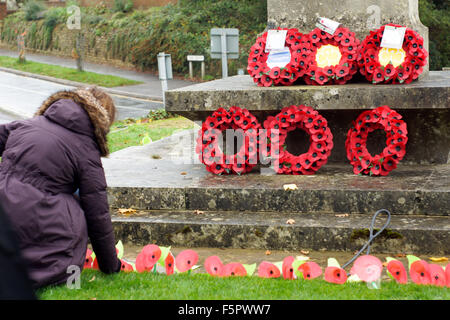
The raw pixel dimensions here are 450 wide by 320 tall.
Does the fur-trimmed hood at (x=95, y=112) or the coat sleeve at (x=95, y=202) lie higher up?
the fur-trimmed hood at (x=95, y=112)

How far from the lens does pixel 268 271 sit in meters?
3.85

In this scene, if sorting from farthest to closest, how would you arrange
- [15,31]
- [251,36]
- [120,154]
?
[15,31]
[251,36]
[120,154]

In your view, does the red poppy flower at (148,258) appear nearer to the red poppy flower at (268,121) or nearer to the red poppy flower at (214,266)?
the red poppy flower at (214,266)

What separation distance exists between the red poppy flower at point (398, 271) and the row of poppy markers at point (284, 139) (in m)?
1.43

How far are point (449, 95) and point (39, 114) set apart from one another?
313 centimetres

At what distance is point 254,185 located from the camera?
16.2 feet

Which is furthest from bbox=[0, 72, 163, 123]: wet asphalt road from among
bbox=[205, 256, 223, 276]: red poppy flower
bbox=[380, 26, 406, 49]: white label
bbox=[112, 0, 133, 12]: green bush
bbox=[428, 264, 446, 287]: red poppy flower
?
bbox=[428, 264, 446, 287]: red poppy flower

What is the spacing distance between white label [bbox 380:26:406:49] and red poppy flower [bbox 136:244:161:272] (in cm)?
274

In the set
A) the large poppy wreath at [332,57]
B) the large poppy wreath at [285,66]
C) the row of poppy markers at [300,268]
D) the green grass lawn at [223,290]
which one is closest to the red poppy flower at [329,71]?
the large poppy wreath at [332,57]

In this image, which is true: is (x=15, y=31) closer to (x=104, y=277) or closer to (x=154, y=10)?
(x=154, y=10)

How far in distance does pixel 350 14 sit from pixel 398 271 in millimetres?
3101

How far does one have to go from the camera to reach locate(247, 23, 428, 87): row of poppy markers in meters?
5.34

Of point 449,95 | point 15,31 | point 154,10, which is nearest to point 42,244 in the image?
point 449,95

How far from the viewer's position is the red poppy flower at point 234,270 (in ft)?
12.8
